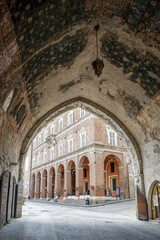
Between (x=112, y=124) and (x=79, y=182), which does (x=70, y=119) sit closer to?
(x=79, y=182)

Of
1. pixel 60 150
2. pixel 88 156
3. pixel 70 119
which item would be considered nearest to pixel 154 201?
pixel 88 156

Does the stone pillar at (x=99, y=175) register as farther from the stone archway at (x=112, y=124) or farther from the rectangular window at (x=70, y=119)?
the stone archway at (x=112, y=124)

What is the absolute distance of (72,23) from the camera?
627 centimetres

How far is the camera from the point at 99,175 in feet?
78.4

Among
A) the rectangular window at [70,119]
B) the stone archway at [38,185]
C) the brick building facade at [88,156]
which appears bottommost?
the stone archway at [38,185]

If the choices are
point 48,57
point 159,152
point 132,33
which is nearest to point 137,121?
point 159,152

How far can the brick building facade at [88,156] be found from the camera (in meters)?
24.4

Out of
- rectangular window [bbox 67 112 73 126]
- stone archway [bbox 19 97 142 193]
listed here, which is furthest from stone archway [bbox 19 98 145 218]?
rectangular window [bbox 67 112 73 126]

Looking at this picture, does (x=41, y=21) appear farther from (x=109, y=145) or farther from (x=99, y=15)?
(x=109, y=145)

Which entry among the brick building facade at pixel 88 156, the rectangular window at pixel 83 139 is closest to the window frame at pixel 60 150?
the brick building facade at pixel 88 156

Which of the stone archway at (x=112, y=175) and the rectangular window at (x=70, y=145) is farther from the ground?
the rectangular window at (x=70, y=145)

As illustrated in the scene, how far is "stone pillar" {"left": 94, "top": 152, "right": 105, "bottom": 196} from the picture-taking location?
23.3m

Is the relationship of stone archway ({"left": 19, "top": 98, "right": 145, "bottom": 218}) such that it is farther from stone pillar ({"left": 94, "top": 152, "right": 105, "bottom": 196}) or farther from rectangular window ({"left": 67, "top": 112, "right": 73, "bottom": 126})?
rectangular window ({"left": 67, "top": 112, "right": 73, "bottom": 126})

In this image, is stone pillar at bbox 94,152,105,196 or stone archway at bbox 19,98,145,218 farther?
stone pillar at bbox 94,152,105,196
